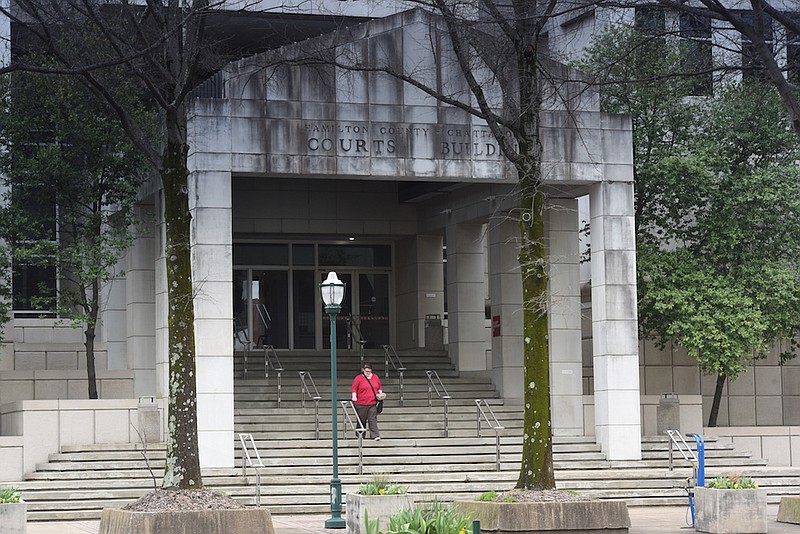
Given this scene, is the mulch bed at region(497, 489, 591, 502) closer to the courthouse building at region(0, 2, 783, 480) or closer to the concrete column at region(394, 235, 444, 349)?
the courthouse building at region(0, 2, 783, 480)

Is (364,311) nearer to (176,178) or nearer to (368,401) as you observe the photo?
(368,401)

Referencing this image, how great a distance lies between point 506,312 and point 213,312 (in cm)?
859

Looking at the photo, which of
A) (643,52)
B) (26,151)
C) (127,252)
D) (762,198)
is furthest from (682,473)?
(26,151)

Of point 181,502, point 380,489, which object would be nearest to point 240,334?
point 380,489

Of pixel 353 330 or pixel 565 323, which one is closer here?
pixel 565 323

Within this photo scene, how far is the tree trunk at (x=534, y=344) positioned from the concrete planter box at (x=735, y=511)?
247 cm

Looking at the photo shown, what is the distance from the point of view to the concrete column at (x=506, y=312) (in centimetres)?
3133

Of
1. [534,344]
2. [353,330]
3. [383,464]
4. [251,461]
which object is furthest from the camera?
[353,330]

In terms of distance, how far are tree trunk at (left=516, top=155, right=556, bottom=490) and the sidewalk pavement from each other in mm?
1886

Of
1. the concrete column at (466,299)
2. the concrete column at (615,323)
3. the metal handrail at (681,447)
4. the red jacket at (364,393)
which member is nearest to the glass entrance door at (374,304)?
the concrete column at (466,299)

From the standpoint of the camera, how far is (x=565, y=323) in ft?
100

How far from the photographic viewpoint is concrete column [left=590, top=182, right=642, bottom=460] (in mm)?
28109

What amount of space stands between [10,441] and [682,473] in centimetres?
1327

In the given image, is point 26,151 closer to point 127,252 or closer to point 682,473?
point 127,252
